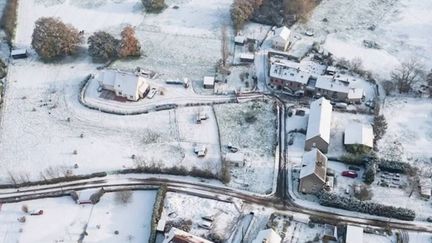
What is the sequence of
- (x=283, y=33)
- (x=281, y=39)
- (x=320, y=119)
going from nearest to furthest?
(x=320, y=119) < (x=281, y=39) < (x=283, y=33)


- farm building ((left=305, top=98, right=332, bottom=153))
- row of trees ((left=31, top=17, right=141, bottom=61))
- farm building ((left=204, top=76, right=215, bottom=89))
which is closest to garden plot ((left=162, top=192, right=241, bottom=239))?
farm building ((left=305, top=98, right=332, bottom=153))

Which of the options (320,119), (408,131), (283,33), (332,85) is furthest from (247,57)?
(408,131)

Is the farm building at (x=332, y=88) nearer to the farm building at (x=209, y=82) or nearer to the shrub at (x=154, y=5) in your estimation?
the farm building at (x=209, y=82)

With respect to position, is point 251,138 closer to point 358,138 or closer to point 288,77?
point 288,77

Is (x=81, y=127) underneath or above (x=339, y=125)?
underneath

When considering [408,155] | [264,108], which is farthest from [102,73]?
[408,155]
